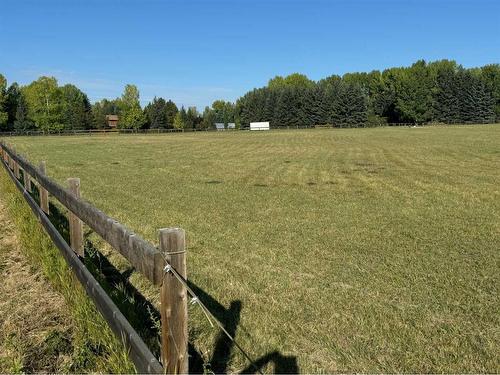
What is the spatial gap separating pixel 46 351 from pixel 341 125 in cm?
10668

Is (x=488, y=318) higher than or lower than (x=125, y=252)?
lower

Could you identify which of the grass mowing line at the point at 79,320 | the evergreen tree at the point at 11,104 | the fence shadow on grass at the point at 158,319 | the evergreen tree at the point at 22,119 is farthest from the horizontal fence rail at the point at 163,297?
the evergreen tree at the point at 11,104

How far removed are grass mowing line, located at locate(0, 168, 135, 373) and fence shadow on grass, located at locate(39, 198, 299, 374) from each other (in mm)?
361

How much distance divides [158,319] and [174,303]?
2154 mm

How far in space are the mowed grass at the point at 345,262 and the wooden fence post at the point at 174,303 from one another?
132cm

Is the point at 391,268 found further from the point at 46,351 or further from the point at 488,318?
the point at 46,351

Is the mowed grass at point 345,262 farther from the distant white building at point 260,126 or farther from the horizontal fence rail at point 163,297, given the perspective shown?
the distant white building at point 260,126

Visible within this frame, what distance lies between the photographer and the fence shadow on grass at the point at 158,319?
3.83 m

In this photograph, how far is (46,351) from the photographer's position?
3.94 metres

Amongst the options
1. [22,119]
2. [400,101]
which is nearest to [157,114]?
[22,119]

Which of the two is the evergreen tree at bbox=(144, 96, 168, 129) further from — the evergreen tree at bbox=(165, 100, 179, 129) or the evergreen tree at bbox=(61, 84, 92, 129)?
the evergreen tree at bbox=(61, 84, 92, 129)

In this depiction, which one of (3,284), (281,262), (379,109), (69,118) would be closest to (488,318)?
(281,262)

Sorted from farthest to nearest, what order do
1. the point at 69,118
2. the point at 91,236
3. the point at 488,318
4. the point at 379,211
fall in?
the point at 69,118 < the point at 379,211 < the point at 91,236 < the point at 488,318

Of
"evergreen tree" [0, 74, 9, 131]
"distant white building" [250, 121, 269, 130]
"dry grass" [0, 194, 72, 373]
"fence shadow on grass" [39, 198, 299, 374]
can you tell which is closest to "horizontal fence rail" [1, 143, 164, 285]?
"fence shadow on grass" [39, 198, 299, 374]
